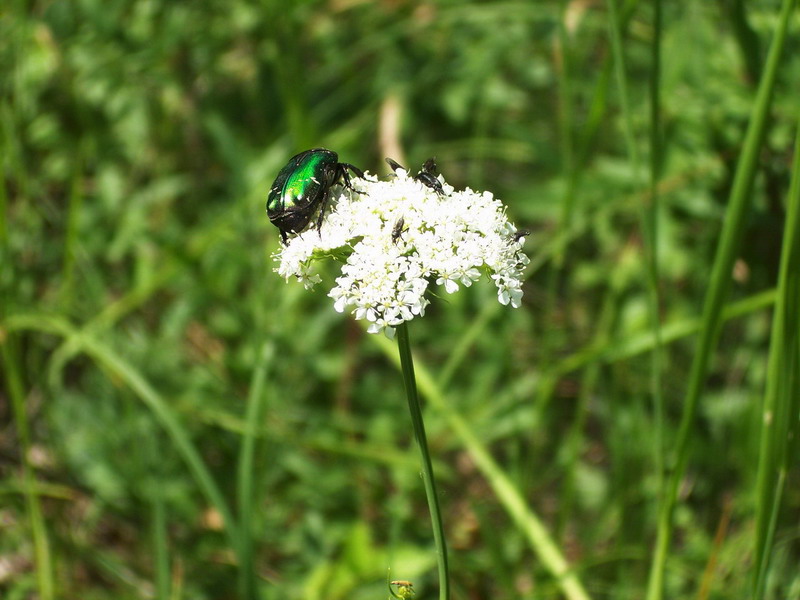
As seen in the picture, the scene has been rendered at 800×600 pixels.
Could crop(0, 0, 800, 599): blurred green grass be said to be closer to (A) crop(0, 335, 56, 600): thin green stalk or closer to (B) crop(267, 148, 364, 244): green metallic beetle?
(A) crop(0, 335, 56, 600): thin green stalk

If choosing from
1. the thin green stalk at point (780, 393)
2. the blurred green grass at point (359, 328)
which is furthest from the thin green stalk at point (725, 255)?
the blurred green grass at point (359, 328)

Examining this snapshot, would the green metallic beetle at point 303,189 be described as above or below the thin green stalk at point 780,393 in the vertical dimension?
above

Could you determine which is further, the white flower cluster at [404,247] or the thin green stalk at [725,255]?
the thin green stalk at [725,255]

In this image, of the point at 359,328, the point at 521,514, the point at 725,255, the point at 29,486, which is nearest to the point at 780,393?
the point at 725,255

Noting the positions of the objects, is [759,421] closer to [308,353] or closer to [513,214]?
[513,214]

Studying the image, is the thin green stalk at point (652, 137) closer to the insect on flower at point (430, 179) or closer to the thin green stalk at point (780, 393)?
the thin green stalk at point (780, 393)
